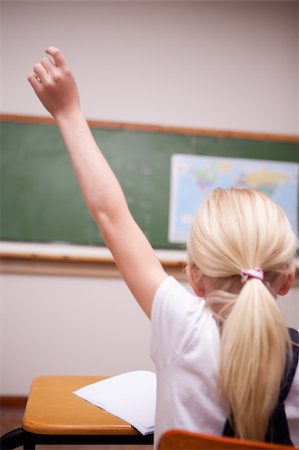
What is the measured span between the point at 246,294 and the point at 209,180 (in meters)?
2.43

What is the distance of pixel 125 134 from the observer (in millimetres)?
3053

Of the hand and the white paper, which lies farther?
the white paper

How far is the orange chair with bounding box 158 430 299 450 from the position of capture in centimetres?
60

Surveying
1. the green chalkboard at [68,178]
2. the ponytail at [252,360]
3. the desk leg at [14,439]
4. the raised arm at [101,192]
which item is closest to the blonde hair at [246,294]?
the ponytail at [252,360]

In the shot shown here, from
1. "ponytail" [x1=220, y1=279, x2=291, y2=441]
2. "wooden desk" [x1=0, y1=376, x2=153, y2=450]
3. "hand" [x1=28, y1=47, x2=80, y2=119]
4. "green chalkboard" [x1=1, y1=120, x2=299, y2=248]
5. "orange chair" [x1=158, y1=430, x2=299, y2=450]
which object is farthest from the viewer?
"green chalkboard" [x1=1, y1=120, x2=299, y2=248]

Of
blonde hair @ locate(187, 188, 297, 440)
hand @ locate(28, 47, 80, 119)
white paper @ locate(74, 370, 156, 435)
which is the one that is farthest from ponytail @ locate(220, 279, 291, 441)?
hand @ locate(28, 47, 80, 119)

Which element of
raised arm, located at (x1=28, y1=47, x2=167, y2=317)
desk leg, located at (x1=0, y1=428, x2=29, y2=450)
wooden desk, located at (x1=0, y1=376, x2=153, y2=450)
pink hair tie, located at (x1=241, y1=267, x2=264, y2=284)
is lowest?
desk leg, located at (x1=0, y1=428, x2=29, y2=450)

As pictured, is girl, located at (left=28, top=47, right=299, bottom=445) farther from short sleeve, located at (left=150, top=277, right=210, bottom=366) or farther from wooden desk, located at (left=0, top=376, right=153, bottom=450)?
wooden desk, located at (left=0, top=376, right=153, bottom=450)

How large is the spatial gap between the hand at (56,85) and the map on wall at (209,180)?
88.4 inches

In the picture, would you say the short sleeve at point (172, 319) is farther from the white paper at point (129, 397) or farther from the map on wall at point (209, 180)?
the map on wall at point (209, 180)

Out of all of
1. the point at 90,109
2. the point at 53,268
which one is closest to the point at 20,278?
the point at 53,268

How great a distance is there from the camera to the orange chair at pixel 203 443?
0.60m

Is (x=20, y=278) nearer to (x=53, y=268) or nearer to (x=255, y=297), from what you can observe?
(x=53, y=268)

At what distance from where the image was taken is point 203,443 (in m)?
0.61
